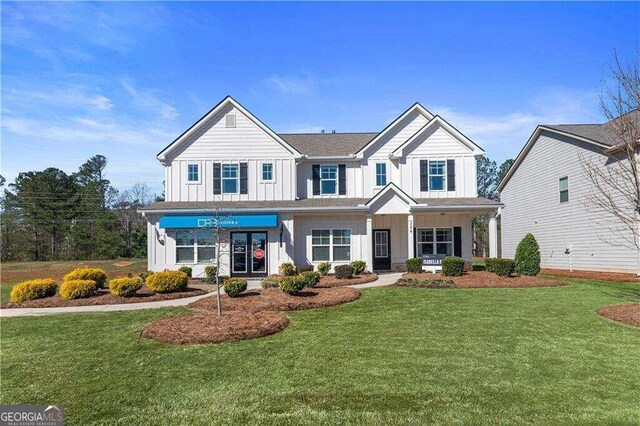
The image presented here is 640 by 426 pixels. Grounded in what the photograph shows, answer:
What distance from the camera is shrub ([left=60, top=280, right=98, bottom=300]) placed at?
13188 millimetres

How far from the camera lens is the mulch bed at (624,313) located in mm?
9188

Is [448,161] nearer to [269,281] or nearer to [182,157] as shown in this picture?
[269,281]

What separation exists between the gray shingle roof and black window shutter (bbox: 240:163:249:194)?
3355 mm

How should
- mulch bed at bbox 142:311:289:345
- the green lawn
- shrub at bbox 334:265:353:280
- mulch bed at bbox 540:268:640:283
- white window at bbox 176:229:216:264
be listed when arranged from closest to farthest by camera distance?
1. the green lawn
2. mulch bed at bbox 142:311:289:345
3. mulch bed at bbox 540:268:640:283
4. shrub at bbox 334:265:353:280
5. white window at bbox 176:229:216:264

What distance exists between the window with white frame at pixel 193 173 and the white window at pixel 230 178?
141cm

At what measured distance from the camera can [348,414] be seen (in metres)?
4.71

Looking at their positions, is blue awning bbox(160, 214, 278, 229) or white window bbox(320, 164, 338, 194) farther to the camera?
white window bbox(320, 164, 338, 194)

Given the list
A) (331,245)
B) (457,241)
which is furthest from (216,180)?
(457,241)

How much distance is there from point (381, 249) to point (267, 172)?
25.0 ft

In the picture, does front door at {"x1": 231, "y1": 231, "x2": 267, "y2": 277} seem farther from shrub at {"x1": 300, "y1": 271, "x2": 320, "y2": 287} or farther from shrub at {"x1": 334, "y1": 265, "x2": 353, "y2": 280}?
shrub at {"x1": 300, "y1": 271, "x2": 320, "y2": 287}

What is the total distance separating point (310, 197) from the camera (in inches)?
851

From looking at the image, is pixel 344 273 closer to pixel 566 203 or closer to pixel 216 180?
pixel 216 180

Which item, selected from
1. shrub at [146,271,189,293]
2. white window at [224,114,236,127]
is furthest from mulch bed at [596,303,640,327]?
white window at [224,114,236,127]

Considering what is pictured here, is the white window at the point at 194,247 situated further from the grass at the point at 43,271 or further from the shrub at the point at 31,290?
the grass at the point at 43,271
